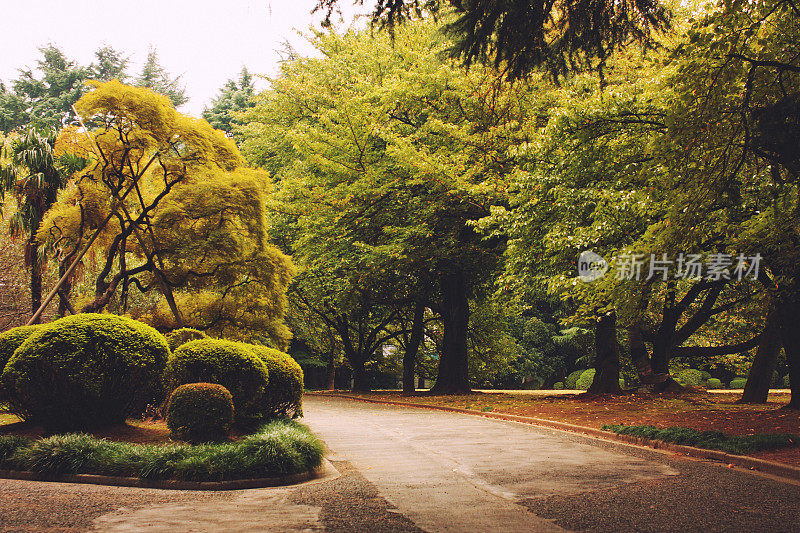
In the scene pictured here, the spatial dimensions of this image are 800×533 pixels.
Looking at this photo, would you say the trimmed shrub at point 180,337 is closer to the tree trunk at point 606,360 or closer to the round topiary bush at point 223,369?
the round topiary bush at point 223,369

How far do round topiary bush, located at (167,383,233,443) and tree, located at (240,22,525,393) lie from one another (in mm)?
10907

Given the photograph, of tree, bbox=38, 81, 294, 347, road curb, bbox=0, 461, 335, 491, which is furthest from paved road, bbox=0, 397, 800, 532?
tree, bbox=38, 81, 294, 347

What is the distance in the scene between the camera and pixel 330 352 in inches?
1444

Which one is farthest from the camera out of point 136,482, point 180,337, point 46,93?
point 46,93

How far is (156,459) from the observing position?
675 cm

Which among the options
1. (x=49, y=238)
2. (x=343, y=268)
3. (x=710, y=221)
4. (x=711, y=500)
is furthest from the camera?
(x=343, y=268)

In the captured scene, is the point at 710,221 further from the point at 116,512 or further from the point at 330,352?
the point at 330,352

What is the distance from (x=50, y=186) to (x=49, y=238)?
6.33ft

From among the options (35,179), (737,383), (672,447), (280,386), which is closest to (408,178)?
(280,386)

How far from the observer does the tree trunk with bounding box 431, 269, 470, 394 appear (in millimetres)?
23781

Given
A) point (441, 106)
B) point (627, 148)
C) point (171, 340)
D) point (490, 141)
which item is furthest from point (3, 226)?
point (627, 148)

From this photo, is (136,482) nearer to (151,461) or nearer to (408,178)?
(151,461)

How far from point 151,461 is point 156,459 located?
66 millimetres

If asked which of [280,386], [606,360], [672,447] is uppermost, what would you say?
[606,360]
